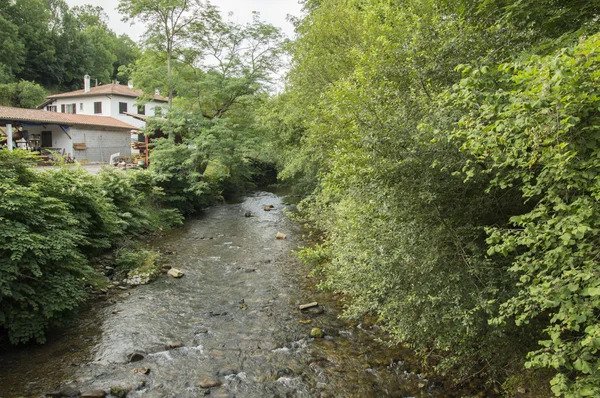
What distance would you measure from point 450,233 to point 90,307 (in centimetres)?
875

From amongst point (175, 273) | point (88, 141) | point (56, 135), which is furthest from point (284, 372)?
point (56, 135)

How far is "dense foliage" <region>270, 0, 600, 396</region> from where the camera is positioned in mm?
3223

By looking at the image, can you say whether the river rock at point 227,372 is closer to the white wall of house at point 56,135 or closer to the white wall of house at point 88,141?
the white wall of house at point 88,141

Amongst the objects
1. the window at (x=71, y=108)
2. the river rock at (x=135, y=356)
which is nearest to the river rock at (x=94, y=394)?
the river rock at (x=135, y=356)

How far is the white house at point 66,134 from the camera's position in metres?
29.1

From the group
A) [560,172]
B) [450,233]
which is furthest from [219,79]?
[560,172]

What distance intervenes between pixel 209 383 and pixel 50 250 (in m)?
4.35

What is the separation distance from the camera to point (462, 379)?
6.00 meters

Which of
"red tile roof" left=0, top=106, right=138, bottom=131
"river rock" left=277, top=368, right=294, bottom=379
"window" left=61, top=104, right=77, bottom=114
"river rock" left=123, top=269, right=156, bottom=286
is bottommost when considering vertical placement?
"river rock" left=277, top=368, right=294, bottom=379

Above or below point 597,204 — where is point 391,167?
above

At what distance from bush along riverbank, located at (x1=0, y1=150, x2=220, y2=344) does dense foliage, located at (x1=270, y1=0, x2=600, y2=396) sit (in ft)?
19.5

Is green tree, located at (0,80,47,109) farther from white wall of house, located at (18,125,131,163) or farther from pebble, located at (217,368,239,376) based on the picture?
pebble, located at (217,368,239,376)

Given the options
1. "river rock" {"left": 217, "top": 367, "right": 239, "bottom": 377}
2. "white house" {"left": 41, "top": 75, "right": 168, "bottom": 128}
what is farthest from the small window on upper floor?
"river rock" {"left": 217, "top": 367, "right": 239, "bottom": 377}

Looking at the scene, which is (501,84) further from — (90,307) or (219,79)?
(219,79)
